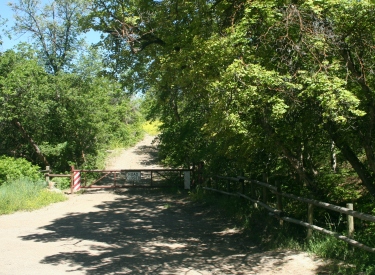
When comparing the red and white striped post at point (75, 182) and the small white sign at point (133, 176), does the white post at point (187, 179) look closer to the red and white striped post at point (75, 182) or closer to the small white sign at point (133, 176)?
the small white sign at point (133, 176)

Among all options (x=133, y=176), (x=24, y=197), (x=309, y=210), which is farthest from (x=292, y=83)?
(x=133, y=176)

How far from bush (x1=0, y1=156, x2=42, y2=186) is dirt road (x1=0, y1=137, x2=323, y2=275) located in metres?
4.71

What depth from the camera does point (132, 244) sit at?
10.8 m

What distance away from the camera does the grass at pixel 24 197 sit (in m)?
16.5

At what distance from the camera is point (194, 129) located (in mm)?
20734

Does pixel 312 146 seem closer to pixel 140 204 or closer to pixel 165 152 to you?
pixel 140 204

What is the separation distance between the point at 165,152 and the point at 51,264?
1522cm

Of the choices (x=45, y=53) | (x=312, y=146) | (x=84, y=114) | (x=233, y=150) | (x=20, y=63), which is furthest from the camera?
(x=45, y=53)

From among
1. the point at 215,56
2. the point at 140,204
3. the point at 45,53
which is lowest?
the point at 140,204

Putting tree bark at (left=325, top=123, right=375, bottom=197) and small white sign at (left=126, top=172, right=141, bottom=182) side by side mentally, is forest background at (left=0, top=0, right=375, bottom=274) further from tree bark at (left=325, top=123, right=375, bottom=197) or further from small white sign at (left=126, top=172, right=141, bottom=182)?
small white sign at (left=126, top=172, right=141, bottom=182)


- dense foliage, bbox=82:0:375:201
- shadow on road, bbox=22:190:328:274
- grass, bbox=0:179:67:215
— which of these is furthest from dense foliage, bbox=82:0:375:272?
grass, bbox=0:179:67:215

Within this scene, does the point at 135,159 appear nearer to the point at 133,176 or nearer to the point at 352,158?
the point at 133,176

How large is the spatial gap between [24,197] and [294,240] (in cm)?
1227

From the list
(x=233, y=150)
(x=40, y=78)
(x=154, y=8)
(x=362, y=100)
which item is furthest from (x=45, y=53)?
(x=362, y=100)
